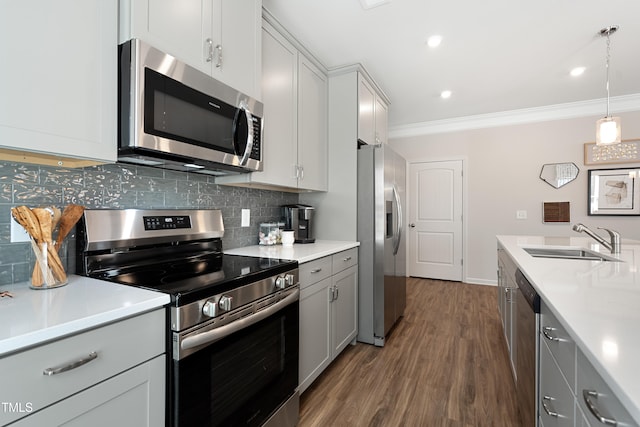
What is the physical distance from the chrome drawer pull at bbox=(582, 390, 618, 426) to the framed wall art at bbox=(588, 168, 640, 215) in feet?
14.4

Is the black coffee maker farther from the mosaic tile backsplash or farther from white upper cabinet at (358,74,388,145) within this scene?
white upper cabinet at (358,74,388,145)

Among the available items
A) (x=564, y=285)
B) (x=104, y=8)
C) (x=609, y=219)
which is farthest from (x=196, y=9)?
(x=609, y=219)

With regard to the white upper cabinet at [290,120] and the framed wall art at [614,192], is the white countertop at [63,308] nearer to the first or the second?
the white upper cabinet at [290,120]

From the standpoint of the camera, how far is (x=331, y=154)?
2775 millimetres

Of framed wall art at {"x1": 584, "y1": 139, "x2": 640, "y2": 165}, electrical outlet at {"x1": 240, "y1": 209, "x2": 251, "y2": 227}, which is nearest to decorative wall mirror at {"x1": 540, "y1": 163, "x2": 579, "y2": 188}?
framed wall art at {"x1": 584, "y1": 139, "x2": 640, "y2": 165}

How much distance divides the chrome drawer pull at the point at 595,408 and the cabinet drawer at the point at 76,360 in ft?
3.78

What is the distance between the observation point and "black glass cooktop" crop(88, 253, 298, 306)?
1.06m

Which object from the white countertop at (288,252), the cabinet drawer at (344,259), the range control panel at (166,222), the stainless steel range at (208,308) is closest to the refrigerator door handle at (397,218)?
the cabinet drawer at (344,259)

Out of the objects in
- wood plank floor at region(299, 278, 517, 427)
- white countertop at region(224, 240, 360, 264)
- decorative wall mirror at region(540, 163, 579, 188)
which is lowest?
wood plank floor at region(299, 278, 517, 427)

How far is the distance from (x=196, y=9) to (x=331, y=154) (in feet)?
5.20

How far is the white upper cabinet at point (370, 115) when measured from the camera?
279 centimetres

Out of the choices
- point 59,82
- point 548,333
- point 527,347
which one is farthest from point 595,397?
point 59,82

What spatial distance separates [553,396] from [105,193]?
1.98 metres

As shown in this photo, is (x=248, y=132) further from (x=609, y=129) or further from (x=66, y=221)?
(x=609, y=129)
